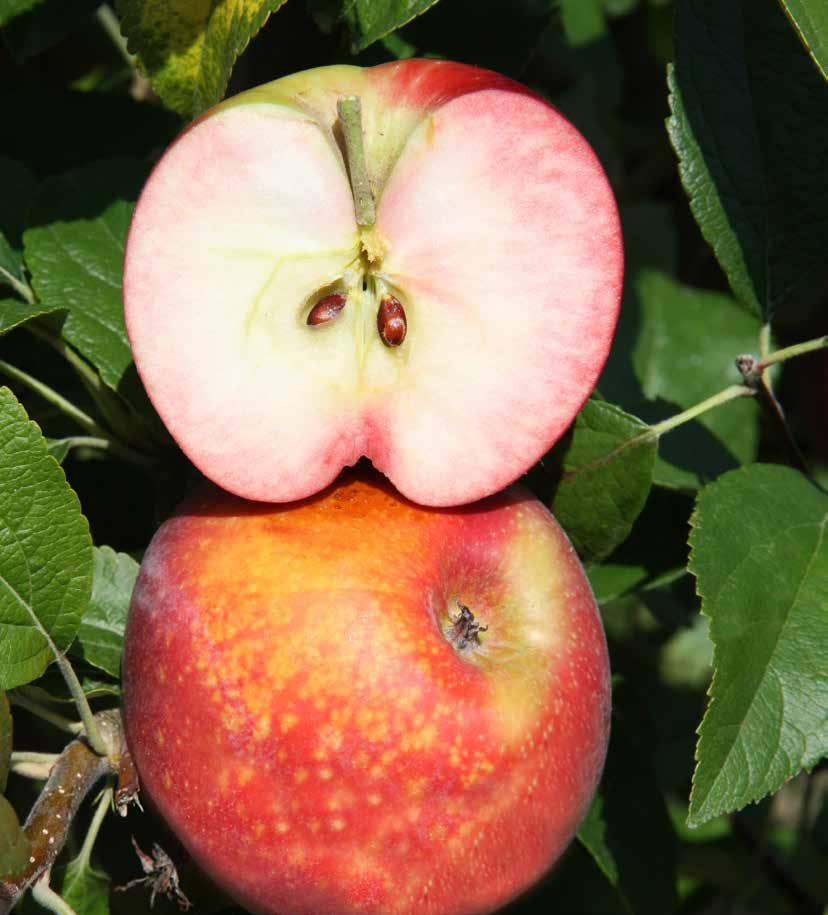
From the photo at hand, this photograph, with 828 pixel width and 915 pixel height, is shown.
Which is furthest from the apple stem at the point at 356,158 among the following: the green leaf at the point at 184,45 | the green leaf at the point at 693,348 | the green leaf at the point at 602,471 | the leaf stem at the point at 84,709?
the green leaf at the point at 693,348

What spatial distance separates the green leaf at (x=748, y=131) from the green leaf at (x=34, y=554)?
0.56 m

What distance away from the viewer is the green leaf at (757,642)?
88 cm

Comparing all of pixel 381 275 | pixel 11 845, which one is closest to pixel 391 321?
pixel 381 275

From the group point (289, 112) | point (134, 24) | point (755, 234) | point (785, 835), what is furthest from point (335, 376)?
point (785, 835)

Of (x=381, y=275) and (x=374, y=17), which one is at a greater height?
(x=374, y=17)

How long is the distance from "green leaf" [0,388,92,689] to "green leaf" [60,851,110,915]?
0.61 feet

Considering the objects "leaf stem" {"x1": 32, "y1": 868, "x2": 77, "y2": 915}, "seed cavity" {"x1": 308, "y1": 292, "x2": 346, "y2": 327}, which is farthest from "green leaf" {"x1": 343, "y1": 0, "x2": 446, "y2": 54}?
"leaf stem" {"x1": 32, "y1": 868, "x2": 77, "y2": 915}

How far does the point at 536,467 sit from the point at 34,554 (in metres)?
0.39

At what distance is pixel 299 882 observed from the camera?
0.82m

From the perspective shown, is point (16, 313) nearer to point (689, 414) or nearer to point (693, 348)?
point (689, 414)

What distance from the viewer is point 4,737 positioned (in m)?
0.83

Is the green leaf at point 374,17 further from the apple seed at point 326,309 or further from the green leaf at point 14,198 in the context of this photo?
the green leaf at point 14,198

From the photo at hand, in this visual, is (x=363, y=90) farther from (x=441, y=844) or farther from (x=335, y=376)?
(x=441, y=844)

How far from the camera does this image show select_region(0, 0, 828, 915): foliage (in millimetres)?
888
